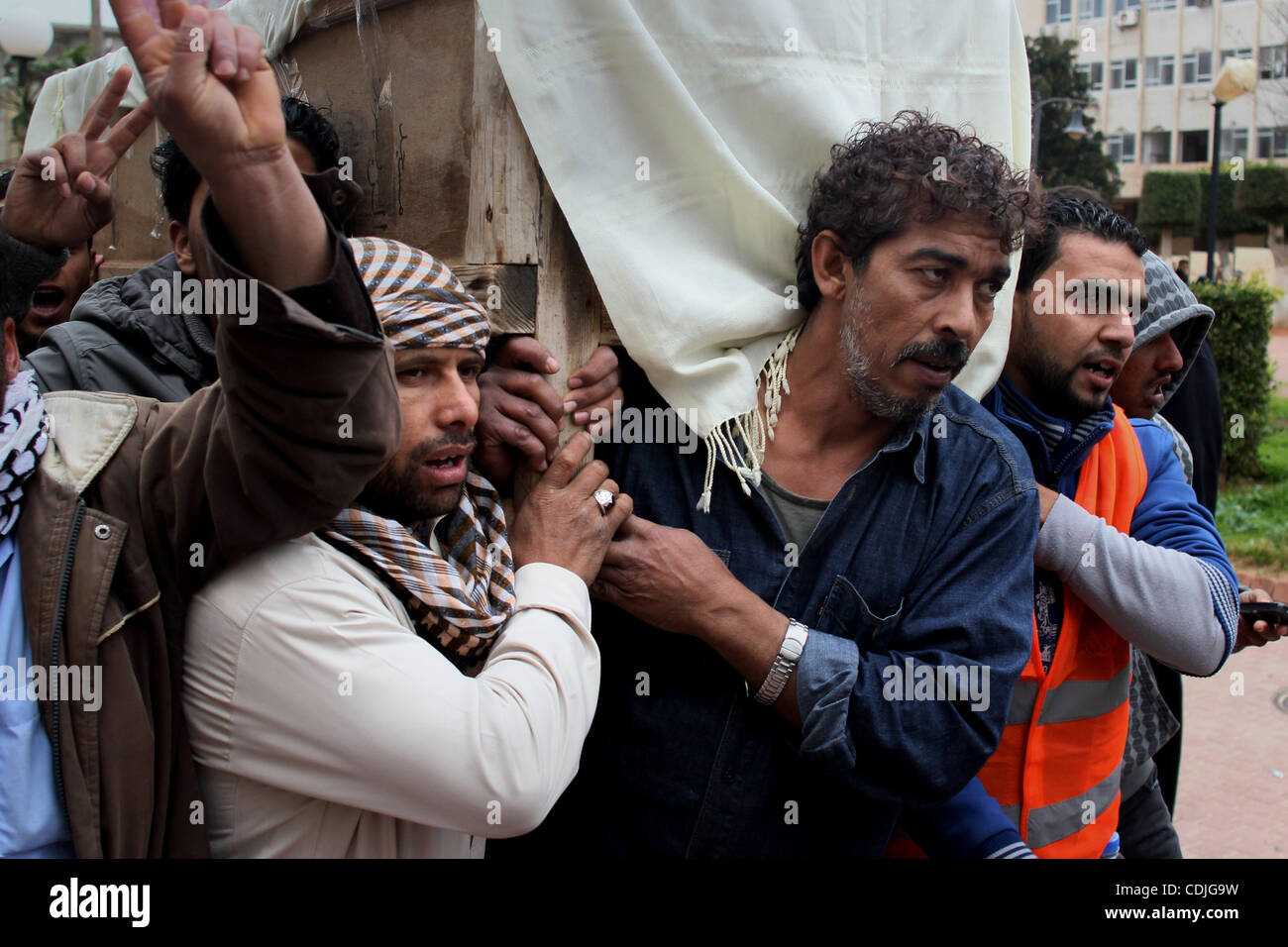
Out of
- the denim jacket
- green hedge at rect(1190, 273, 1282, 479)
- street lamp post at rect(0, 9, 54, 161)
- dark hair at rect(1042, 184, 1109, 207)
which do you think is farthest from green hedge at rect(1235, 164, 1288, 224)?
the denim jacket

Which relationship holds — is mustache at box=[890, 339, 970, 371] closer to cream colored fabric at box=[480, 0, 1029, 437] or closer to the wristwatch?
cream colored fabric at box=[480, 0, 1029, 437]

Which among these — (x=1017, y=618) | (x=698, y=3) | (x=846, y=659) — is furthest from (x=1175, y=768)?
(x=698, y=3)

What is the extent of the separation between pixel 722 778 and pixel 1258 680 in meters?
5.97

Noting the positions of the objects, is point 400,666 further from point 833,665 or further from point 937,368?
point 937,368

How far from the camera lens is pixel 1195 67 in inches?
1747

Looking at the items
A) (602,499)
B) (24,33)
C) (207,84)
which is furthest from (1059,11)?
(207,84)

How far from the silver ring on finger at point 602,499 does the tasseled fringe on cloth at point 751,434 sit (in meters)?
0.23

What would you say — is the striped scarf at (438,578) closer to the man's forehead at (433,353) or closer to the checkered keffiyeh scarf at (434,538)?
the checkered keffiyeh scarf at (434,538)

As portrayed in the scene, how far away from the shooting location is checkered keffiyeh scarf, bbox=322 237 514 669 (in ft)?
5.62

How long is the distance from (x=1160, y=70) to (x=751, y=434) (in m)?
51.4

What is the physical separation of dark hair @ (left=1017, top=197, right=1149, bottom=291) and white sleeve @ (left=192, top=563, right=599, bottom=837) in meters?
1.90

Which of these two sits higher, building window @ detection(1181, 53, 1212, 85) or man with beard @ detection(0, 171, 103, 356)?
building window @ detection(1181, 53, 1212, 85)

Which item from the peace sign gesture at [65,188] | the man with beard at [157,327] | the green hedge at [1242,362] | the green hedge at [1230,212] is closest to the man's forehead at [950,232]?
the man with beard at [157,327]

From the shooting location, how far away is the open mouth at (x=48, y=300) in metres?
2.66
